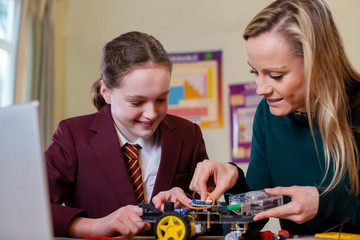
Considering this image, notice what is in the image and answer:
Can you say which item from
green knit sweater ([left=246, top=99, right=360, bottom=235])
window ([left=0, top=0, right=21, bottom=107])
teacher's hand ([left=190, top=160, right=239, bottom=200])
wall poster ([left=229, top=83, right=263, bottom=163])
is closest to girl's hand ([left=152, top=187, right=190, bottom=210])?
teacher's hand ([left=190, top=160, right=239, bottom=200])

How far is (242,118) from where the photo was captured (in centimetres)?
284

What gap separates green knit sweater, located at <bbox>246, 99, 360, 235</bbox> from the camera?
1276 mm

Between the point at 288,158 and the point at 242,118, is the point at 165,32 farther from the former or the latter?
the point at 288,158

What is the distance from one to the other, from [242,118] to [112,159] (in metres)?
1.69

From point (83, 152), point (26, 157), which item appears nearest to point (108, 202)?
point (83, 152)

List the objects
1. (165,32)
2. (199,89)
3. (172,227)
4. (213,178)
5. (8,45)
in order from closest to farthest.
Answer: (172,227)
(213,178)
(8,45)
(199,89)
(165,32)

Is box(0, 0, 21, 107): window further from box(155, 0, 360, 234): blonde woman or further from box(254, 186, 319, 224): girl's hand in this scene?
box(254, 186, 319, 224): girl's hand

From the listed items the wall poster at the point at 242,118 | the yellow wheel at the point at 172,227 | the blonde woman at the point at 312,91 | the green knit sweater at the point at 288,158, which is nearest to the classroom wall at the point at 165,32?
the wall poster at the point at 242,118

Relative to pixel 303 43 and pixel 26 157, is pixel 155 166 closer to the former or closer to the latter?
pixel 303 43

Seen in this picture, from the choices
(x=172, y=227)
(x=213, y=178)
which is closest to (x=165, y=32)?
(x=213, y=178)

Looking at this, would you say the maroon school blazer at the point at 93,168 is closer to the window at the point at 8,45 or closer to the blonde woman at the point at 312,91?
the blonde woman at the point at 312,91

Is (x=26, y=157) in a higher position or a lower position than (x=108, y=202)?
higher

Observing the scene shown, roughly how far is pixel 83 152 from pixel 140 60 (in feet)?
1.15

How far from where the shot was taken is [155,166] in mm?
1364
